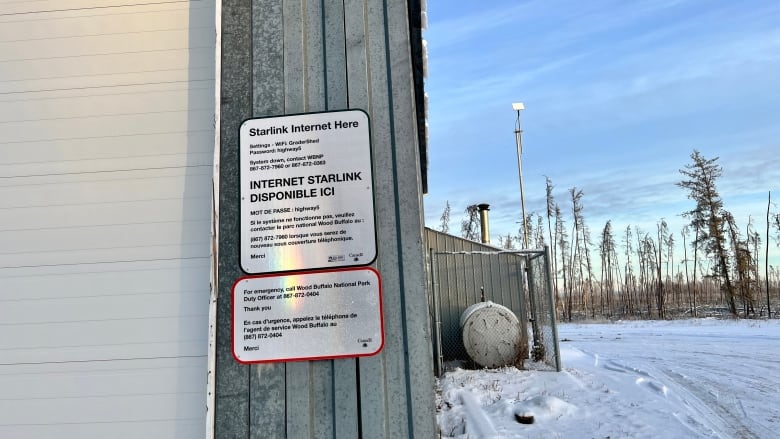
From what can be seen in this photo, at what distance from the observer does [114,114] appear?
8.11ft

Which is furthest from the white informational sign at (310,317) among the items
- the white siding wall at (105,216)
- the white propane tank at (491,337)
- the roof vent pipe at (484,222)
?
the roof vent pipe at (484,222)

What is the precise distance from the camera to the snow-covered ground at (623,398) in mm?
5523

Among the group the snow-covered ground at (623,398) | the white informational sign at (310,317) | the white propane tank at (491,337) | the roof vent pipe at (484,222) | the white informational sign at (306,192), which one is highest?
the roof vent pipe at (484,222)

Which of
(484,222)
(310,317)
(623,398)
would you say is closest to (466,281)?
(484,222)

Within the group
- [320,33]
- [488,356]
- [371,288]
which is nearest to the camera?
[371,288]

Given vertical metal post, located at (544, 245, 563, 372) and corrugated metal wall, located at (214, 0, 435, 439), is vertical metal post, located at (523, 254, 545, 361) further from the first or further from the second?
corrugated metal wall, located at (214, 0, 435, 439)

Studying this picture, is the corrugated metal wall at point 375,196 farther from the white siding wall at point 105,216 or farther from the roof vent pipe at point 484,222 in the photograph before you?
the roof vent pipe at point 484,222

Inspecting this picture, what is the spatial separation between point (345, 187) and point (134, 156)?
1144mm

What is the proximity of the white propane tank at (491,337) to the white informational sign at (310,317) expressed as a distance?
797cm

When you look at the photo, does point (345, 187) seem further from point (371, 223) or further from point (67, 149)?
point (67, 149)

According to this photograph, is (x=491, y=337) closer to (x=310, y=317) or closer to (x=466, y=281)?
(x=466, y=281)

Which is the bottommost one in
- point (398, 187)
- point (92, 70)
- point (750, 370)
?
point (750, 370)

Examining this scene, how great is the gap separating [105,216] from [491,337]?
8.42 metres

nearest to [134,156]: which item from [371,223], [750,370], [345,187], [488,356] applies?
[345,187]
